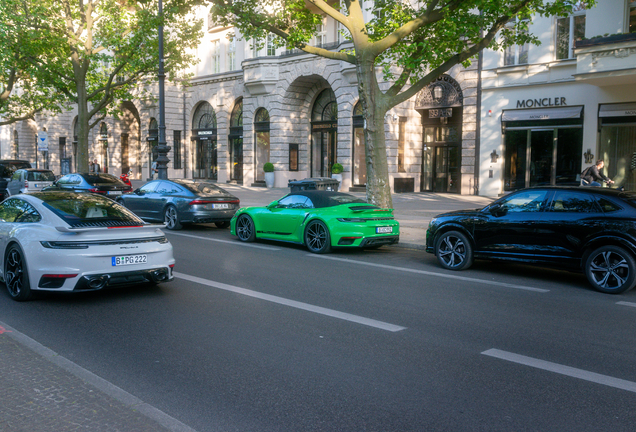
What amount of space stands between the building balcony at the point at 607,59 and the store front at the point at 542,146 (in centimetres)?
279

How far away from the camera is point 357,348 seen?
17.6ft

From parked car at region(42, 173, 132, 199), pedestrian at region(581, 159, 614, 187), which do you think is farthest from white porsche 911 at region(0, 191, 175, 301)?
pedestrian at region(581, 159, 614, 187)

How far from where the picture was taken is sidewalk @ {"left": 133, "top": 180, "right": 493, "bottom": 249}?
13.7 meters

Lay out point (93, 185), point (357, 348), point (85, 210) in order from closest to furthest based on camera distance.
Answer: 1. point (357, 348)
2. point (85, 210)
3. point (93, 185)

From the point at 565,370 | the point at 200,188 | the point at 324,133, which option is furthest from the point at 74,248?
the point at 324,133

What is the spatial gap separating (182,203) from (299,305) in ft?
29.4

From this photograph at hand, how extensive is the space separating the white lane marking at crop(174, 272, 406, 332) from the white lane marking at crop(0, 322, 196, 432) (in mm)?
2825

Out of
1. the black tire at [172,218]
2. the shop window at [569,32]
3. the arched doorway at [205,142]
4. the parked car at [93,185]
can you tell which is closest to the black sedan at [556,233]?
the black tire at [172,218]

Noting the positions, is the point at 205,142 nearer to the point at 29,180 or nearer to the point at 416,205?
the point at 29,180

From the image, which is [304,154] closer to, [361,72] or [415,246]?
[361,72]

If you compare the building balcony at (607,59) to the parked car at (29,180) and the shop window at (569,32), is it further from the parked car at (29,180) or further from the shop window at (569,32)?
the parked car at (29,180)

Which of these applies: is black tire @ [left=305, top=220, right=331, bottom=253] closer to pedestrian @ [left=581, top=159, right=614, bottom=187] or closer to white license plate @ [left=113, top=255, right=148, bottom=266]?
white license plate @ [left=113, top=255, right=148, bottom=266]

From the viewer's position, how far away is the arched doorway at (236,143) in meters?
36.0

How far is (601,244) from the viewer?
27.1ft
